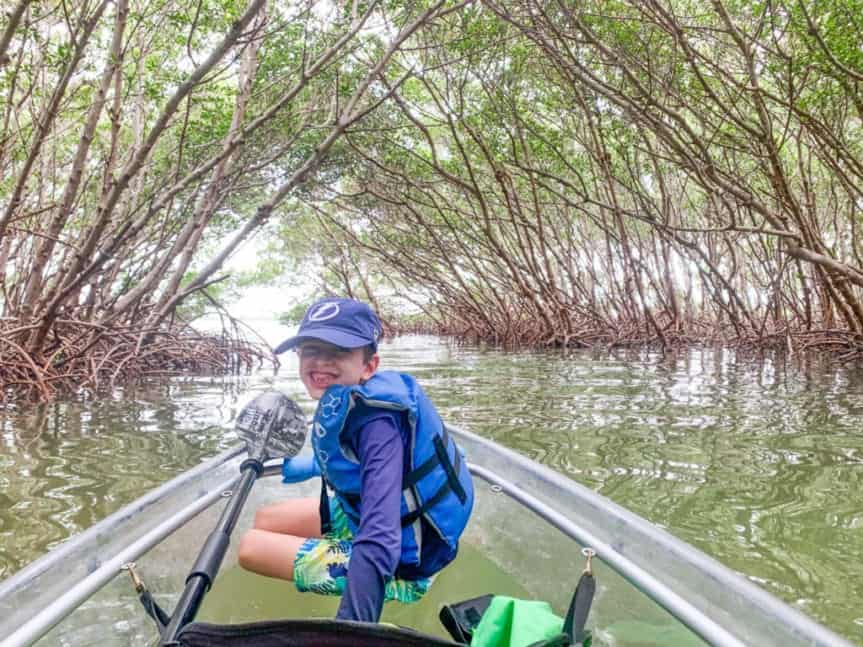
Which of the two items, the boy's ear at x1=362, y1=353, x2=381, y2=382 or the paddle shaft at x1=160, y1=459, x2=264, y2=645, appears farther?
the boy's ear at x1=362, y1=353, x2=381, y2=382

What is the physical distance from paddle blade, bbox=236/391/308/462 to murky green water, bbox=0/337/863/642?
0.72m

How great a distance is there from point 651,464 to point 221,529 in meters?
2.14

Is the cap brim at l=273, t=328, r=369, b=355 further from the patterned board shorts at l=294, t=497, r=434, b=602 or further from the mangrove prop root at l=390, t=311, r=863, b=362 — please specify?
the mangrove prop root at l=390, t=311, r=863, b=362

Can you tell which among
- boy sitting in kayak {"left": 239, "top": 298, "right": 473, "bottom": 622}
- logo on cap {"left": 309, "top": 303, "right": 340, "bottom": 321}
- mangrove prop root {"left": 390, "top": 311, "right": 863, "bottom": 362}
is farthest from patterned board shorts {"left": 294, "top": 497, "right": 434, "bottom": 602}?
mangrove prop root {"left": 390, "top": 311, "right": 863, "bottom": 362}

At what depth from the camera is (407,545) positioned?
1589 mm

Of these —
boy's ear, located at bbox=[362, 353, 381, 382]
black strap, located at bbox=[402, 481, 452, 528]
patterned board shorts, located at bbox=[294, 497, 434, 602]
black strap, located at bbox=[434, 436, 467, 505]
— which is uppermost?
boy's ear, located at bbox=[362, 353, 381, 382]

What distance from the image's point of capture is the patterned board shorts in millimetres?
1681

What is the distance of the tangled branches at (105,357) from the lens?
201 inches

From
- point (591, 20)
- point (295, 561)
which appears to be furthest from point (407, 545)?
point (591, 20)

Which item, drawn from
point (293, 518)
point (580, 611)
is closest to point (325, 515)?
point (293, 518)

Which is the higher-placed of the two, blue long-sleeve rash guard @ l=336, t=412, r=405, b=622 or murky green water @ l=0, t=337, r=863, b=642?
blue long-sleeve rash guard @ l=336, t=412, r=405, b=622

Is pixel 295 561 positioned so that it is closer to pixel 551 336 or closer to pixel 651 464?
pixel 651 464

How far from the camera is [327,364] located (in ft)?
5.53

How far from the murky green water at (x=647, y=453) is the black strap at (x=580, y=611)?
28.1 inches
